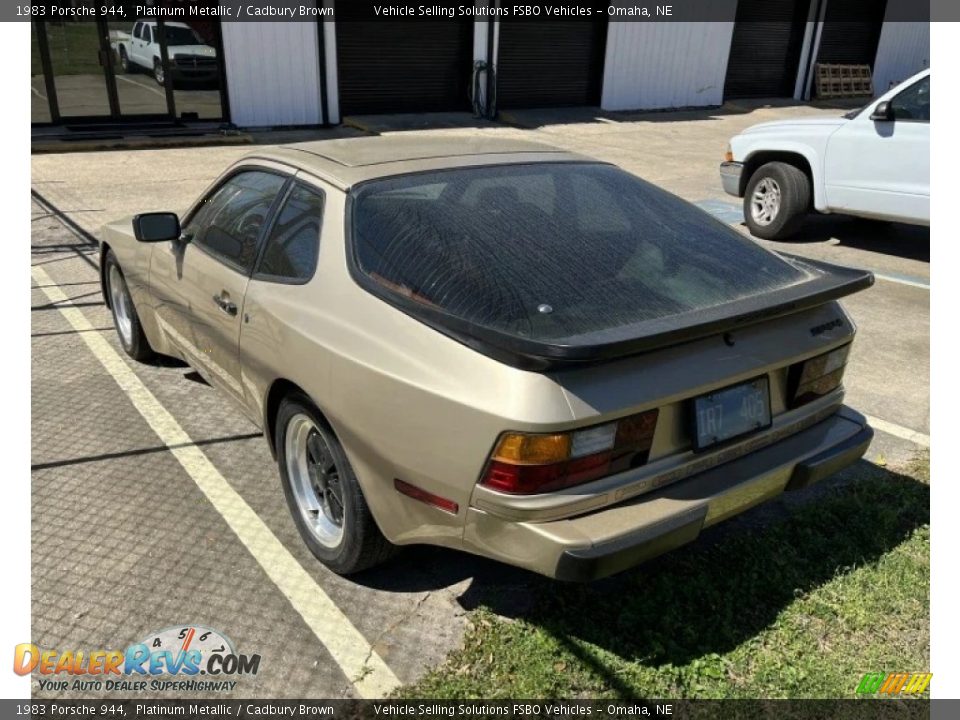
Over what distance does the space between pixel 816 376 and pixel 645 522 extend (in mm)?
1025

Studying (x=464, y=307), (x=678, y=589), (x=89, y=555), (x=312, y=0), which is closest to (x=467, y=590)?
(x=678, y=589)

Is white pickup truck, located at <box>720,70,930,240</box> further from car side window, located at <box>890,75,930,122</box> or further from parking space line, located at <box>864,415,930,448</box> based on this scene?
parking space line, located at <box>864,415,930,448</box>

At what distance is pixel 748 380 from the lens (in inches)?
100

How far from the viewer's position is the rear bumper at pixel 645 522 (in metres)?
2.19

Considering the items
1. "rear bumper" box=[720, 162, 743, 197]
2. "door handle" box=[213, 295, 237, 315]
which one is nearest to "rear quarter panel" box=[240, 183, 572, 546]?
"door handle" box=[213, 295, 237, 315]

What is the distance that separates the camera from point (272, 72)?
1491 cm

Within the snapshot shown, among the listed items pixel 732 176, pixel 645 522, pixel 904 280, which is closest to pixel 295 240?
pixel 645 522

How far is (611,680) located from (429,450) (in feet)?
3.28

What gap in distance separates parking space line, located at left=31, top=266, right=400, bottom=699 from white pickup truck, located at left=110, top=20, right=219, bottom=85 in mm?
11316

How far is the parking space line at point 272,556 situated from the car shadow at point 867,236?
6371mm

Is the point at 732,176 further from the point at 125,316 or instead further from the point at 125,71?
the point at 125,71

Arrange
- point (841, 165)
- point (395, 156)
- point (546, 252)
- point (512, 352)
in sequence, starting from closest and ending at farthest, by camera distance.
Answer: point (512, 352)
point (546, 252)
point (395, 156)
point (841, 165)

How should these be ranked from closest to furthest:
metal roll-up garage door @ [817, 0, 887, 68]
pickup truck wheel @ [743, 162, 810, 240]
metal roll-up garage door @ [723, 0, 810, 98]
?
pickup truck wheel @ [743, 162, 810, 240] < metal roll-up garage door @ [723, 0, 810, 98] < metal roll-up garage door @ [817, 0, 887, 68]

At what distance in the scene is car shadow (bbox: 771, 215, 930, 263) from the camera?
8008 millimetres
